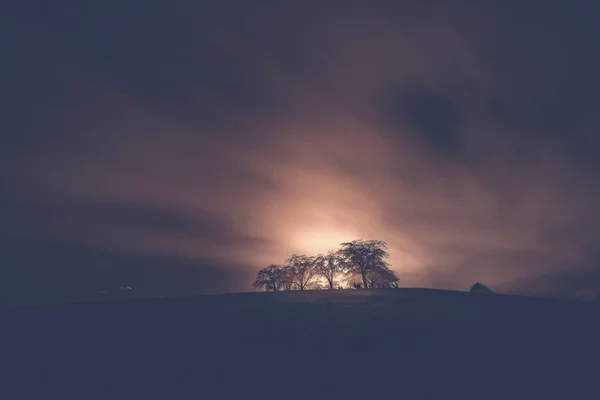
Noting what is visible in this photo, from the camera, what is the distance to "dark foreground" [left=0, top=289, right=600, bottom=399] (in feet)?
56.6

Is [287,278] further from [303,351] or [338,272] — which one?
[303,351]

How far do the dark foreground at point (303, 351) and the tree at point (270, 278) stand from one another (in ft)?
206

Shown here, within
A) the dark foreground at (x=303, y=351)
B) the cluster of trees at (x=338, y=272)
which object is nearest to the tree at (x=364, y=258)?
the cluster of trees at (x=338, y=272)

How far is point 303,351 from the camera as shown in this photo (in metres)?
20.5

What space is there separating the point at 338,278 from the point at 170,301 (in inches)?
2297

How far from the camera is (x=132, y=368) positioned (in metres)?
19.1

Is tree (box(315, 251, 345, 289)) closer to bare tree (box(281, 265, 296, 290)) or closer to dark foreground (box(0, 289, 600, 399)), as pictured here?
bare tree (box(281, 265, 296, 290))

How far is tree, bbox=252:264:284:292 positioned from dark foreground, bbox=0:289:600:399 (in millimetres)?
62680

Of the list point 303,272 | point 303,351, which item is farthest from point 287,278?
point 303,351

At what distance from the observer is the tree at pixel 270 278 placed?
93419 millimetres

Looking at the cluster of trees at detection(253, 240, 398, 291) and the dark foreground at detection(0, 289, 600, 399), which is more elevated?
the cluster of trees at detection(253, 240, 398, 291)

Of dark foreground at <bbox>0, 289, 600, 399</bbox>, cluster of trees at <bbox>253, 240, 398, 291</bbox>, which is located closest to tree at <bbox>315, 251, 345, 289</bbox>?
cluster of trees at <bbox>253, 240, 398, 291</bbox>

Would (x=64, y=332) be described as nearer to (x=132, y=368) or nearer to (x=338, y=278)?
(x=132, y=368)

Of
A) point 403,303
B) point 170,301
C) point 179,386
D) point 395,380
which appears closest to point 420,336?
point 395,380
